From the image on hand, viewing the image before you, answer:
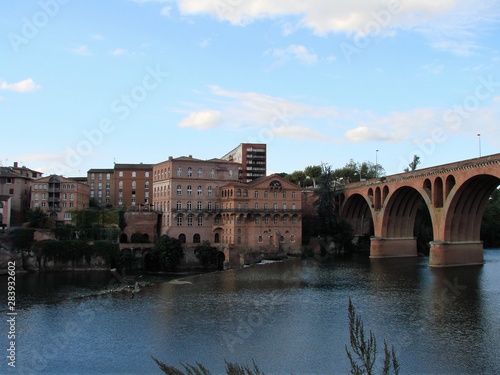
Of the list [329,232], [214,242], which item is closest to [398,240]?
[329,232]

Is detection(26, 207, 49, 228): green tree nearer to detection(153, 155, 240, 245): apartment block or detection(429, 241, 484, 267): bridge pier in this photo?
detection(153, 155, 240, 245): apartment block

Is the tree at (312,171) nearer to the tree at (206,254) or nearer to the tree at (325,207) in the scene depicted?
the tree at (325,207)

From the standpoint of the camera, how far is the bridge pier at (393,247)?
85.6 meters

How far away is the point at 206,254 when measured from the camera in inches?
2975

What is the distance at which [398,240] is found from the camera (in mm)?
86812

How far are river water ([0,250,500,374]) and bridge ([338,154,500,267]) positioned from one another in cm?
616

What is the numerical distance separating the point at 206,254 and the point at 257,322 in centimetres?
3703

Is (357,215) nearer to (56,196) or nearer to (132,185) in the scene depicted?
(132,185)

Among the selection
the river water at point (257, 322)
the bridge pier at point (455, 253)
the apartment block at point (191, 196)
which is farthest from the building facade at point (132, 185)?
the bridge pier at point (455, 253)

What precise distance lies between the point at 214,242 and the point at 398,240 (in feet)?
98.9

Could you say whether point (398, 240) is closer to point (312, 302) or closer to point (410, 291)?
point (410, 291)

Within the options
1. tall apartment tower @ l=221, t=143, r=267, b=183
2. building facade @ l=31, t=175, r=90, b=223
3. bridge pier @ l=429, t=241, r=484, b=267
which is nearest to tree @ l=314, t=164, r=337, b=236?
bridge pier @ l=429, t=241, r=484, b=267

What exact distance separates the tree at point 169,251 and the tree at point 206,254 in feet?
8.01

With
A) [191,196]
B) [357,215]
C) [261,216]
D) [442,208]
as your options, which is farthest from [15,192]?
[442,208]
